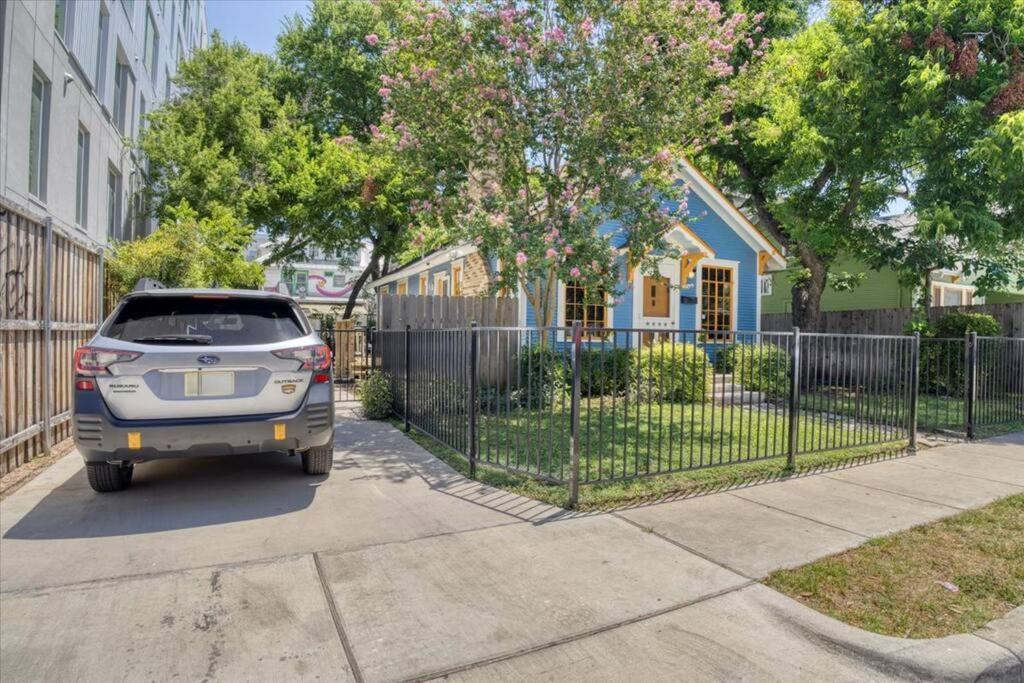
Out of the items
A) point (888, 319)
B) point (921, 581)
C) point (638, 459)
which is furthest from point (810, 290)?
point (921, 581)

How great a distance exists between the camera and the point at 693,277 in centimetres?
1461

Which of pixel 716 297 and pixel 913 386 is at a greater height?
pixel 716 297

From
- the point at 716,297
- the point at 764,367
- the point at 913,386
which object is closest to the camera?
the point at 764,367

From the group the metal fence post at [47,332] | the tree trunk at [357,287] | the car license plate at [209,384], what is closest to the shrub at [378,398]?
the metal fence post at [47,332]

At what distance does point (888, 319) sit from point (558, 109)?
41.4 feet

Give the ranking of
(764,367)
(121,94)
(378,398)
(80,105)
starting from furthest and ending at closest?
(121,94), (80,105), (378,398), (764,367)

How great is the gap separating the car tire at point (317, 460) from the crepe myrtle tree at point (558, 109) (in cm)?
371

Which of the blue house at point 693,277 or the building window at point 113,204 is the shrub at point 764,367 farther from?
the building window at point 113,204

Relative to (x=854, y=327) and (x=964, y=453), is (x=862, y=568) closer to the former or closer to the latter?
(x=964, y=453)

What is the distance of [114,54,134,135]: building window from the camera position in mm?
14188

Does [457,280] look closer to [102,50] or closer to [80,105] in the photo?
[80,105]

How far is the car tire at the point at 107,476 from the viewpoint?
4.88 meters

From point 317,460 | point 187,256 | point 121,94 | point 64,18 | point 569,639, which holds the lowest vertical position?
point 569,639

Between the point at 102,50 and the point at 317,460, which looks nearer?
the point at 317,460
